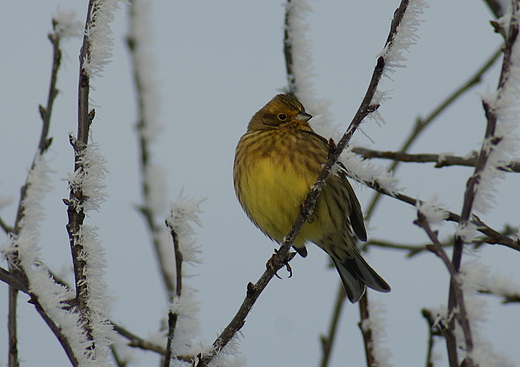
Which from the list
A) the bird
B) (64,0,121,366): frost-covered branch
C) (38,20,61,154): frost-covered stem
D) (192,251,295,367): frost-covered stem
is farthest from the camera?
the bird

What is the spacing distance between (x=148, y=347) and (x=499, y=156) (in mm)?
2980

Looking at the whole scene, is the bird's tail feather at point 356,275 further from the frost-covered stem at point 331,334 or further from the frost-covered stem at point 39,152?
the frost-covered stem at point 39,152

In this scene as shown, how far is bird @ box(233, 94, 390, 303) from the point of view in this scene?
4.71 meters

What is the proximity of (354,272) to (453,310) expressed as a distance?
12.5 feet

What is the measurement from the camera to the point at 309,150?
489cm

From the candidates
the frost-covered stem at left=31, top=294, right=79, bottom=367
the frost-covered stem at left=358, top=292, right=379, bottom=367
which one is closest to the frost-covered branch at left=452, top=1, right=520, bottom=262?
the frost-covered stem at left=31, top=294, right=79, bottom=367

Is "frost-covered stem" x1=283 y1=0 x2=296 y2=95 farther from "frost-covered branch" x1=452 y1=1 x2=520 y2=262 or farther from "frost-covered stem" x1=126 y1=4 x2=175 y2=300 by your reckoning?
"frost-covered branch" x1=452 y1=1 x2=520 y2=262

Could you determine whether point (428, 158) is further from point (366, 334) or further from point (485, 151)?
point (485, 151)

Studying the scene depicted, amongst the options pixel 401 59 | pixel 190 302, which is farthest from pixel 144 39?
pixel 401 59

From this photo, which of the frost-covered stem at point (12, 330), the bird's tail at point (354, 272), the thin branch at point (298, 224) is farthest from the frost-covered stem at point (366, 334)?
the frost-covered stem at point (12, 330)

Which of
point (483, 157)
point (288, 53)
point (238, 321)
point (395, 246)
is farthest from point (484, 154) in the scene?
point (395, 246)

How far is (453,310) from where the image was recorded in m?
1.73

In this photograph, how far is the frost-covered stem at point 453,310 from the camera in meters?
1.66

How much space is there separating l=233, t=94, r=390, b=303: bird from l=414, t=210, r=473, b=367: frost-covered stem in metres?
2.57
